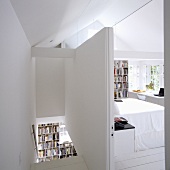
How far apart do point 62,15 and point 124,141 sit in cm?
227

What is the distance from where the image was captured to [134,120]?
3.26m

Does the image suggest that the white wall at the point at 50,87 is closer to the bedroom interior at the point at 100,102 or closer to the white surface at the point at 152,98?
the bedroom interior at the point at 100,102

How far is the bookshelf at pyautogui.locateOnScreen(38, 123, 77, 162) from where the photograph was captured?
19.4 ft

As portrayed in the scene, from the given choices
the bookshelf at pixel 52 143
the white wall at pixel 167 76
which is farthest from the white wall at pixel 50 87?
the white wall at pixel 167 76

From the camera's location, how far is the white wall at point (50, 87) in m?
5.56

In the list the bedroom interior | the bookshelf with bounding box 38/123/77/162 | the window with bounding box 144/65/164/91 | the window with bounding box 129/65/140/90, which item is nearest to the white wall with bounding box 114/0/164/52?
the bedroom interior

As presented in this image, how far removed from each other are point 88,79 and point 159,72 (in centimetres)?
481

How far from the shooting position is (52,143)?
19.9ft

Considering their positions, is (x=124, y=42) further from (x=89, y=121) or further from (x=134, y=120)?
(x=89, y=121)

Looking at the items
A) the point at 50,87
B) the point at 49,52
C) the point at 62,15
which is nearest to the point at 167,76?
the point at 62,15

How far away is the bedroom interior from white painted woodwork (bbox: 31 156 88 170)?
57 millimetres

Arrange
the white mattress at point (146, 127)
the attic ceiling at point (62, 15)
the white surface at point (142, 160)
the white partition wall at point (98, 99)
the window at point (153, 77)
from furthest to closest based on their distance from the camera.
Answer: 1. the window at point (153, 77)
2. the white mattress at point (146, 127)
3. the white surface at point (142, 160)
4. the white partition wall at point (98, 99)
5. the attic ceiling at point (62, 15)

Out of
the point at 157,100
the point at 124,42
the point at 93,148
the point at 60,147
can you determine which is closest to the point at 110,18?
the point at 124,42

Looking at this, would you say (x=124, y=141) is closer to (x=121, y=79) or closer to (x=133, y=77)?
(x=121, y=79)
